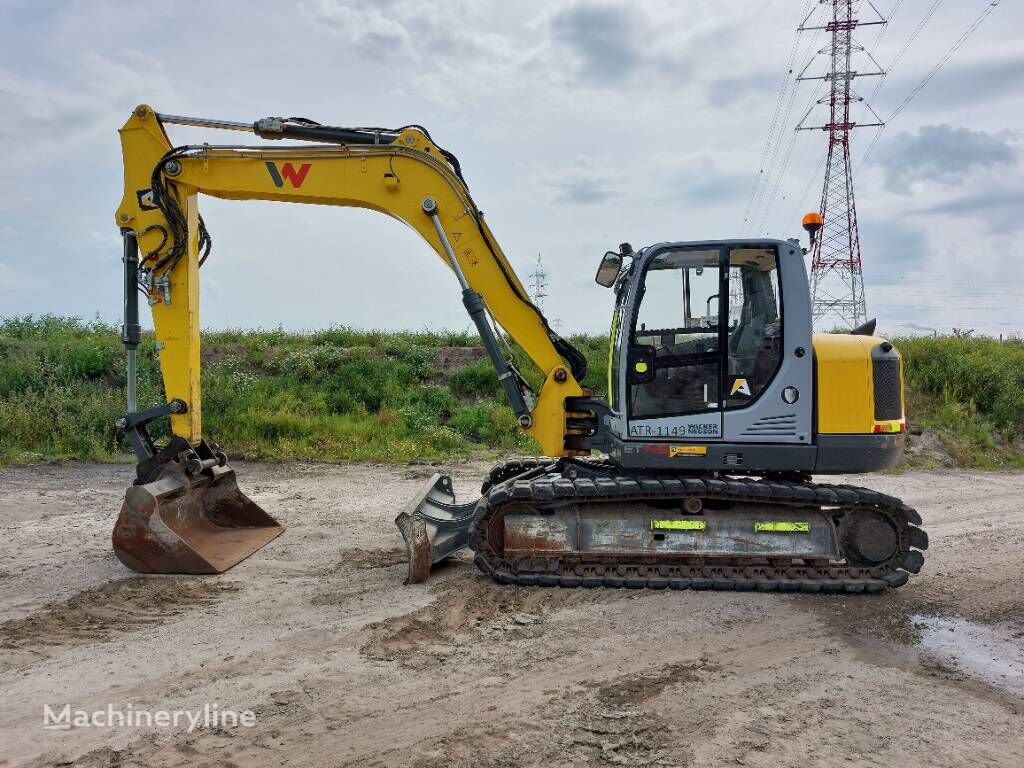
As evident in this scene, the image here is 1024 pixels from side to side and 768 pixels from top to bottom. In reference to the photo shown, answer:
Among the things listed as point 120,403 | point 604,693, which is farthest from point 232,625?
point 120,403

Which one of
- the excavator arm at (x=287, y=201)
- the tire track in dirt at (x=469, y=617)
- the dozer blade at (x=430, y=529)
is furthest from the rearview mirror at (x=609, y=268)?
the tire track in dirt at (x=469, y=617)

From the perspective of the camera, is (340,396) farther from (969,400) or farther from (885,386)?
(969,400)

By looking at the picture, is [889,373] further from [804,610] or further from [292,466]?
[292,466]

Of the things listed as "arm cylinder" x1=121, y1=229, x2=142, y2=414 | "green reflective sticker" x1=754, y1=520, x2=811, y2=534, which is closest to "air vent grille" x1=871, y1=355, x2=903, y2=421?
"green reflective sticker" x1=754, y1=520, x2=811, y2=534

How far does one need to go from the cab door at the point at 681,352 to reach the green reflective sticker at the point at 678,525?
67 cm

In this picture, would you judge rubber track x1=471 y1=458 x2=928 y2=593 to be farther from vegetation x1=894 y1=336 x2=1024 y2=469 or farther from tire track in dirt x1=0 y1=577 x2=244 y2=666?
vegetation x1=894 y1=336 x2=1024 y2=469

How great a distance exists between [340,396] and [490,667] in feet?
34.6

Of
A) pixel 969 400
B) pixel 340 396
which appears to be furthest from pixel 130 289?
pixel 969 400

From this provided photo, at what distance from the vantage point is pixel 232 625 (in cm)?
495

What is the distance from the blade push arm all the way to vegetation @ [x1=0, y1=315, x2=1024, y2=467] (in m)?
5.89

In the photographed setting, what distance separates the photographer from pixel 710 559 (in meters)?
5.84

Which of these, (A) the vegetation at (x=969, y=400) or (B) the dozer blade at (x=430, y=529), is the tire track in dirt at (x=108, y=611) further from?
(A) the vegetation at (x=969, y=400)

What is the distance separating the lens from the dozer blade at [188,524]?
590cm

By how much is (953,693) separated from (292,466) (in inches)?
373
